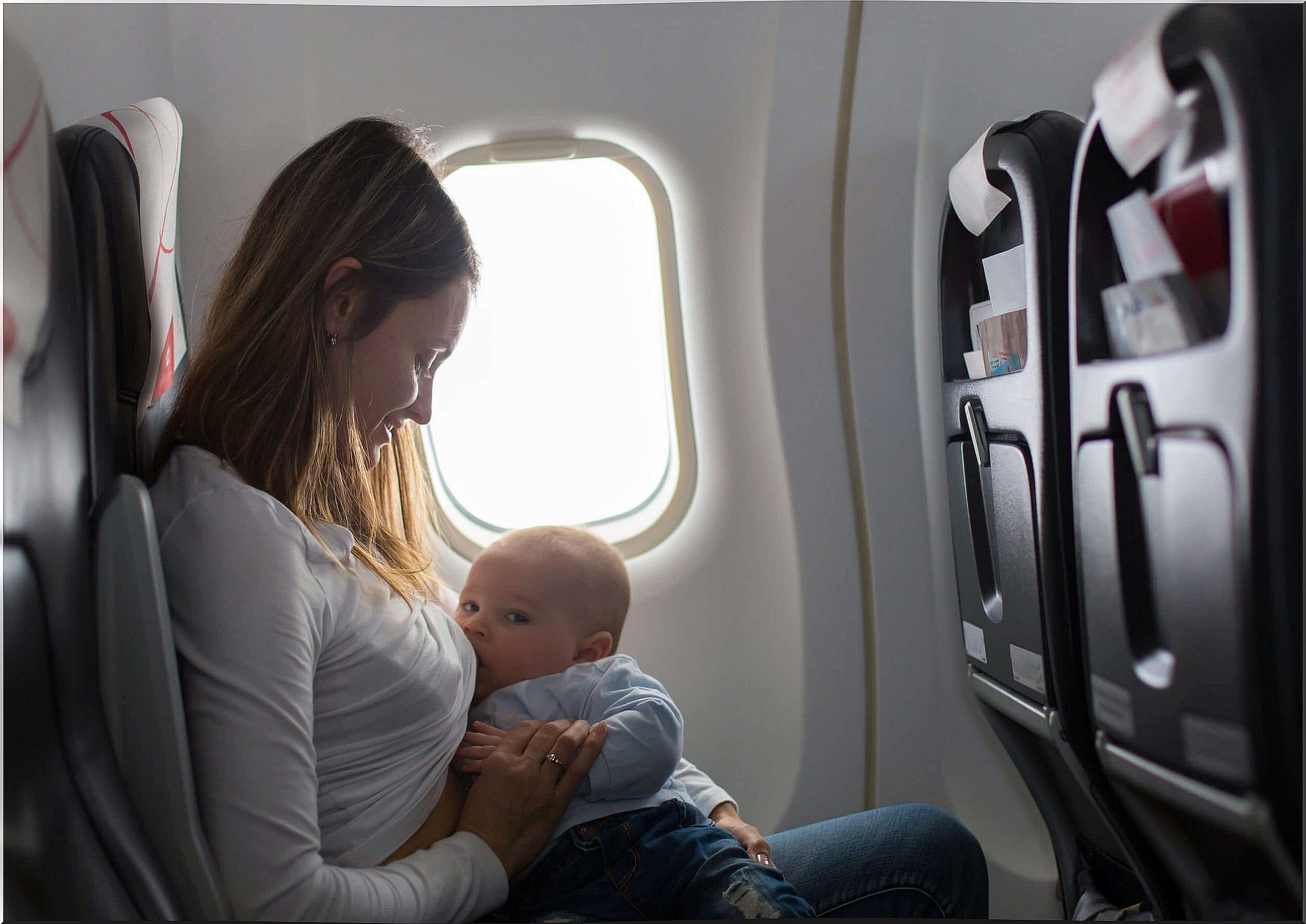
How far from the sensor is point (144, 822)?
886mm

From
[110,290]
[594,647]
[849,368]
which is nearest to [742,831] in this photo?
[594,647]

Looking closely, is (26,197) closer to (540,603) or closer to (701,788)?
(540,603)

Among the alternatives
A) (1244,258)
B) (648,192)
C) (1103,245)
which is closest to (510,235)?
(648,192)

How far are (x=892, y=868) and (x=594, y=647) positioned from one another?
1.83 feet

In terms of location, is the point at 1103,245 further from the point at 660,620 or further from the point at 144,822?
the point at 144,822

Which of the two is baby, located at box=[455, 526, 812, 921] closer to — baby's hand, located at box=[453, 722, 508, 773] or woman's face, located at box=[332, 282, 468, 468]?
baby's hand, located at box=[453, 722, 508, 773]

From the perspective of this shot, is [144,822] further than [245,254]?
No

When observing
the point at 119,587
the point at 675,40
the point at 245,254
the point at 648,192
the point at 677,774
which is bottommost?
the point at 677,774

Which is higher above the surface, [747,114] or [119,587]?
[747,114]

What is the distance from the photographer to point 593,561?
1317 millimetres

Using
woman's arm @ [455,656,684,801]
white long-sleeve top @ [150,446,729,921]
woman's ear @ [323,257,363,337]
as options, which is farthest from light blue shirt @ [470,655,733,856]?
woman's ear @ [323,257,363,337]

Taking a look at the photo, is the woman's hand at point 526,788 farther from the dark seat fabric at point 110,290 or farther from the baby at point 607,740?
the dark seat fabric at point 110,290

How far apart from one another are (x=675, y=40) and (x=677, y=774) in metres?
1.21

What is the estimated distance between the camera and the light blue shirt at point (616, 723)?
3.73ft
